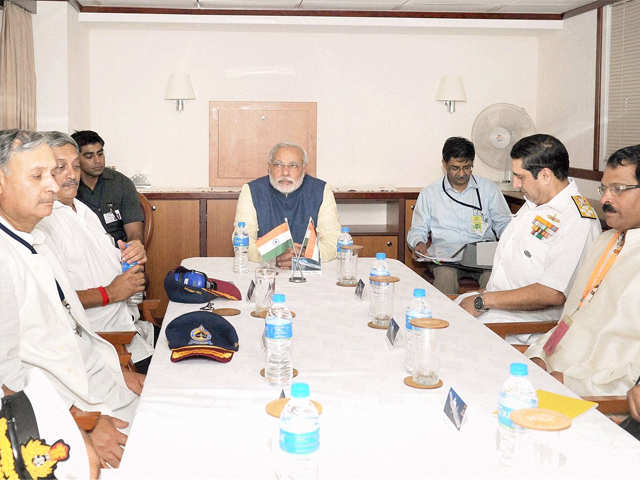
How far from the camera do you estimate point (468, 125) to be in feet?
20.3

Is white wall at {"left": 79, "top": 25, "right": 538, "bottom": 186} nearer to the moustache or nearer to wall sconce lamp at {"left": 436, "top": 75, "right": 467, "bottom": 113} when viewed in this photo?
wall sconce lamp at {"left": 436, "top": 75, "right": 467, "bottom": 113}

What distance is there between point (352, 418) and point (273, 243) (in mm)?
1778

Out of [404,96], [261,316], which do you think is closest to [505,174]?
[404,96]

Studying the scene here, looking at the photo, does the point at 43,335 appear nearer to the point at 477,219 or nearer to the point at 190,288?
the point at 190,288

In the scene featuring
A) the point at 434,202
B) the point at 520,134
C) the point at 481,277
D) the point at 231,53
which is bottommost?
the point at 481,277

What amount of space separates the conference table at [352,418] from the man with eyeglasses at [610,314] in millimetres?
346

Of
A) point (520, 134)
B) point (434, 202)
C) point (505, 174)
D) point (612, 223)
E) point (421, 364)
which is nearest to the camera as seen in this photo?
point (421, 364)

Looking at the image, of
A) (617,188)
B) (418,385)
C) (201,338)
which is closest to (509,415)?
(418,385)

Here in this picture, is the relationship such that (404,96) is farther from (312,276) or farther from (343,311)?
(343,311)

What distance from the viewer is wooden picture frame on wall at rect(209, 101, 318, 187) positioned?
235 inches

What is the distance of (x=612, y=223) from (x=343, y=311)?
1.06m

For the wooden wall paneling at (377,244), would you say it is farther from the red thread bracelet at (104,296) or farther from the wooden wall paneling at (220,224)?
the red thread bracelet at (104,296)

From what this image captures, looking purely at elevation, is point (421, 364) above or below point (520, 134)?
below

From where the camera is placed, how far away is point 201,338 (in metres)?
2.18
